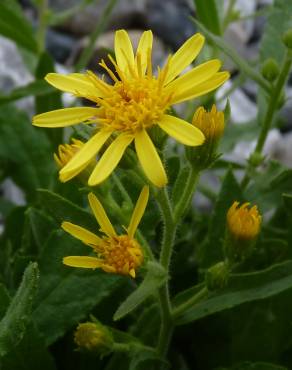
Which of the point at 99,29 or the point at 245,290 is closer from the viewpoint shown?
the point at 245,290

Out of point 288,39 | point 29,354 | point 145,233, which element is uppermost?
point 288,39

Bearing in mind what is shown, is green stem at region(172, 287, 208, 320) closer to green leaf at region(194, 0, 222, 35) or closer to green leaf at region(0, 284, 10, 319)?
green leaf at region(0, 284, 10, 319)

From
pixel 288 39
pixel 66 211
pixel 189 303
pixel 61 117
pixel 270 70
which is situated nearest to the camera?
pixel 61 117

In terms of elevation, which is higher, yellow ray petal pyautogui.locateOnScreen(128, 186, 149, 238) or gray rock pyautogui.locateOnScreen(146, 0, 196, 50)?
yellow ray petal pyautogui.locateOnScreen(128, 186, 149, 238)

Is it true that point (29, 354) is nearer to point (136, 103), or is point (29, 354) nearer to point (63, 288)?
point (63, 288)

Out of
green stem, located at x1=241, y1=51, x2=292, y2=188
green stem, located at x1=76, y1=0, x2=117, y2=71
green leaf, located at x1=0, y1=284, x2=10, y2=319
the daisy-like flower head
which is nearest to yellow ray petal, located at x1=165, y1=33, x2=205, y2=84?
the daisy-like flower head

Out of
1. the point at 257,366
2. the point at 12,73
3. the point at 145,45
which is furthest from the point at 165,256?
the point at 12,73

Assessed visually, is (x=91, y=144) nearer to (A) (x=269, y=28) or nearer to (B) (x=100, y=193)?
(B) (x=100, y=193)
